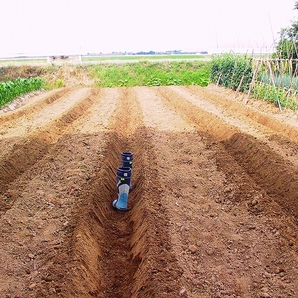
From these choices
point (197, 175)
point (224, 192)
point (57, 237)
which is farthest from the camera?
point (197, 175)

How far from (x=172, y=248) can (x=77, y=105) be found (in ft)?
37.1

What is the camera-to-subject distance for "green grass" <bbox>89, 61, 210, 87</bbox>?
27.6 meters

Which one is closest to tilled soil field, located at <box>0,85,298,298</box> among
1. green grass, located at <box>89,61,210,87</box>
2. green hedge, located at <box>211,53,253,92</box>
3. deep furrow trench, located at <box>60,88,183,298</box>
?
deep furrow trench, located at <box>60,88,183,298</box>

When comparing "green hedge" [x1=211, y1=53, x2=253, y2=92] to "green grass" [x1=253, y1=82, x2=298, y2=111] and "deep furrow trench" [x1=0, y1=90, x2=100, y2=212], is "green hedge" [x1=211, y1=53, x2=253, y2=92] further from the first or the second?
"deep furrow trench" [x1=0, y1=90, x2=100, y2=212]

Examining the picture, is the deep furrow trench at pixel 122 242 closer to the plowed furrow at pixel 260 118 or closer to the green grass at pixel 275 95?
the plowed furrow at pixel 260 118

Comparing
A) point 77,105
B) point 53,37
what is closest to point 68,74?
point 53,37

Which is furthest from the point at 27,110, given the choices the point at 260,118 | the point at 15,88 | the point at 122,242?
the point at 122,242

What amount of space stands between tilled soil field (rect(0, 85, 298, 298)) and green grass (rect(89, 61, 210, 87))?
57.4 ft

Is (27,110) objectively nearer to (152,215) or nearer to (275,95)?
(275,95)

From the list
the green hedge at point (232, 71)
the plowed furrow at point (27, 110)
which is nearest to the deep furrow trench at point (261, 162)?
the plowed furrow at point (27, 110)

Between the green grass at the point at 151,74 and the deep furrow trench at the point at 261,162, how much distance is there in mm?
16273

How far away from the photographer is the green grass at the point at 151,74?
27.6m

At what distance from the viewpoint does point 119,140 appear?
10.0 metres

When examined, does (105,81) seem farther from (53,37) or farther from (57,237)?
(57,237)
